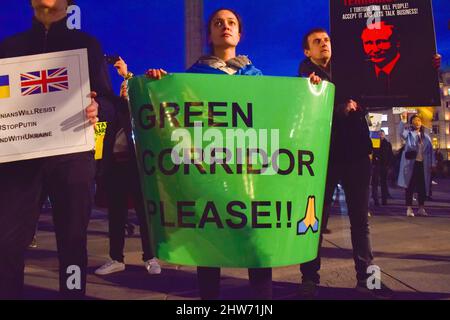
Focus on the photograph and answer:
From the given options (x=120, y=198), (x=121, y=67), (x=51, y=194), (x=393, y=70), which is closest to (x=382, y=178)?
(x=120, y=198)

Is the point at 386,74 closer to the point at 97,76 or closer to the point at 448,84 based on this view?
the point at 97,76

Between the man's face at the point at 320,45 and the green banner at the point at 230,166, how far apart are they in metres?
1.30

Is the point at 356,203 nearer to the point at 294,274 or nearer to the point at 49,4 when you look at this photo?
the point at 294,274

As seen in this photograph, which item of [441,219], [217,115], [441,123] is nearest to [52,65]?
[217,115]

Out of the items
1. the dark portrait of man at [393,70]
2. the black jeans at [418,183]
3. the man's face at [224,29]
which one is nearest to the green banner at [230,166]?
the man's face at [224,29]

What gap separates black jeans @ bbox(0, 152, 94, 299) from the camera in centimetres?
196

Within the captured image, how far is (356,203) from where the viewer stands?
289cm

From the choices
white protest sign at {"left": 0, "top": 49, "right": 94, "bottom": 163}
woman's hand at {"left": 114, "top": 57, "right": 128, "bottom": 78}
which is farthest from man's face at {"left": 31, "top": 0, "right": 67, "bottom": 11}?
woman's hand at {"left": 114, "top": 57, "right": 128, "bottom": 78}

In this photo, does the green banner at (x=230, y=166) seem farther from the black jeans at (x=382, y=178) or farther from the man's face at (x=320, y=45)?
the black jeans at (x=382, y=178)

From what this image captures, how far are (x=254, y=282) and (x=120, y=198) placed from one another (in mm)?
1965

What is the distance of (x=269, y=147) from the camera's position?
1611 mm

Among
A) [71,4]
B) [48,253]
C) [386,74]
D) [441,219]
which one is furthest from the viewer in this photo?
[441,219]

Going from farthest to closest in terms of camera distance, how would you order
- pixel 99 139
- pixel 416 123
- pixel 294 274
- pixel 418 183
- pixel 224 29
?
pixel 416 123 < pixel 418 183 < pixel 99 139 < pixel 294 274 < pixel 224 29
